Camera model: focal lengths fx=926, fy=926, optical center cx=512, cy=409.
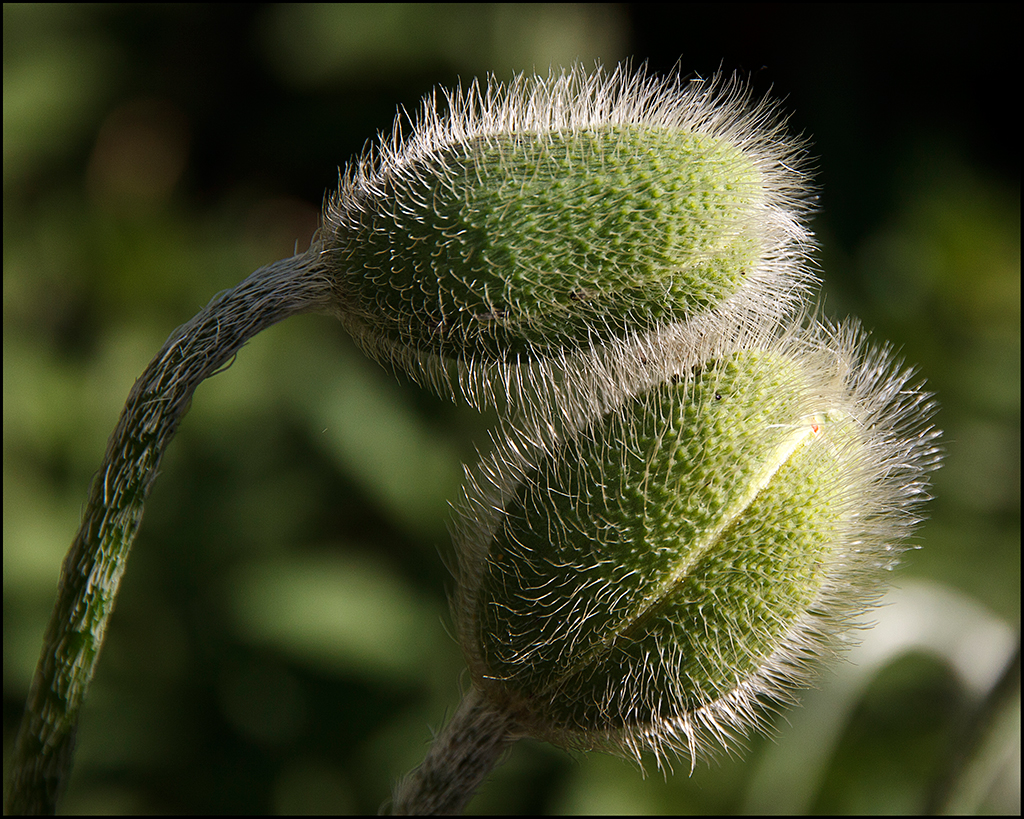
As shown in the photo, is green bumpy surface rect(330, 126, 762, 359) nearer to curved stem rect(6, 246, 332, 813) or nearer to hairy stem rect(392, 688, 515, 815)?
curved stem rect(6, 246, 332, 813)

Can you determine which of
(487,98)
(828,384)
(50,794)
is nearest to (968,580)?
(828,384)

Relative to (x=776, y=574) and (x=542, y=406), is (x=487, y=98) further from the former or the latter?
(x=776, y=574)

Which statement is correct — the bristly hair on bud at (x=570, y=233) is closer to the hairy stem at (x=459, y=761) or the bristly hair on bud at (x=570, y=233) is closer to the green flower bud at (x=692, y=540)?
the green flower bud at (x=692, y=540)

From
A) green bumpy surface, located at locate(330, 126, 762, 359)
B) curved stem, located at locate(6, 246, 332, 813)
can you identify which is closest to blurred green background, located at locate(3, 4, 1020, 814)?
curved stem, located at locate(6, 246, 332, 813)

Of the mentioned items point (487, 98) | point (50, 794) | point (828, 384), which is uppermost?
point (487, 98)

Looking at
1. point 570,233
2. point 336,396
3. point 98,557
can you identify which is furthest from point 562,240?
point 336,396
